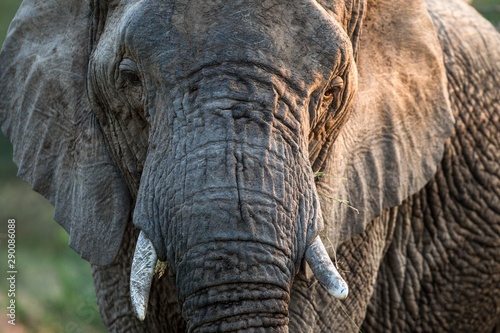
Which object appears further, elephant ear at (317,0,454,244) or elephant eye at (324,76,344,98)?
elephant ear at (317,0,454,244)

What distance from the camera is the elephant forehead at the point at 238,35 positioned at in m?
3.68

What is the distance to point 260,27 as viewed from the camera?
3.71 m

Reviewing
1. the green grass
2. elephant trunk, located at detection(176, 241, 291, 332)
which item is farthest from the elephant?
the green grass

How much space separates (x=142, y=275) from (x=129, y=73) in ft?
2.07

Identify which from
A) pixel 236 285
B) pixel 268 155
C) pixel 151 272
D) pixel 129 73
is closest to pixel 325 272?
pixel 236 285

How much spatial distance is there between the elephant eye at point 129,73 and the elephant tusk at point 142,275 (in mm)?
509

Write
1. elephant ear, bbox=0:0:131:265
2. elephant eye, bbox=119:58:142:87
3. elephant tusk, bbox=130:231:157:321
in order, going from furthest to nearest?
elephant ear, bbox=0:0:131:265 → elephant eye, bbox=119:58:142:87 → elephant tusk, bbox=130:231:157:321

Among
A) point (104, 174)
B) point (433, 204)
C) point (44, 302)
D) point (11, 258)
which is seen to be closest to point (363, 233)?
point (433, 204)

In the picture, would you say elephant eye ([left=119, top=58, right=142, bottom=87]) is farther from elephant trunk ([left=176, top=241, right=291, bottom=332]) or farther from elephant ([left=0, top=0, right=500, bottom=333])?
elephant trunk ([left=176, top=241, right=291, bottom=332])

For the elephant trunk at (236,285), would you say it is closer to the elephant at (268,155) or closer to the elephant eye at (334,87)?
the elephant at (268,155)

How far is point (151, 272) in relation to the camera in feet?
11.9

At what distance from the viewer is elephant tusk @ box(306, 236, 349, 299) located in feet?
11.5

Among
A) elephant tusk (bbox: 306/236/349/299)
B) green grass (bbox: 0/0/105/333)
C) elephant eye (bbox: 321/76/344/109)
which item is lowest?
green grass (bbox: 0/0/105/333)

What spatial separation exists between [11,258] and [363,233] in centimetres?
244
